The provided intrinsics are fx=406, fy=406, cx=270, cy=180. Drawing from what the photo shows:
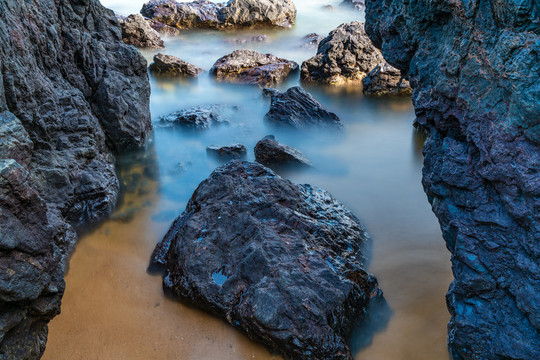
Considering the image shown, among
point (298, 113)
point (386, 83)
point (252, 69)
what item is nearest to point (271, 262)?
point (298, 113)

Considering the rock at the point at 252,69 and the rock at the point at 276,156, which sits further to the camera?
the rock at the point at 252,69

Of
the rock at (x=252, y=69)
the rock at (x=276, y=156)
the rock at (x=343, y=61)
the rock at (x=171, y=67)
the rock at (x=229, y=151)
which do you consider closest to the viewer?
the rock at (x=276, y=156)

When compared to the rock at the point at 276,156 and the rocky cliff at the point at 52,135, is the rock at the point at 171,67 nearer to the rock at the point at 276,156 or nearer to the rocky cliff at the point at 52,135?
the rocky cliff at the point at 52,135

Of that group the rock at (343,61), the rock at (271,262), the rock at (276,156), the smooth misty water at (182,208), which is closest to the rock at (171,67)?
the smooth misty water at (182,208)

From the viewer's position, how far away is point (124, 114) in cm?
651

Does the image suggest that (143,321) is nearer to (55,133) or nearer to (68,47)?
(55,133)

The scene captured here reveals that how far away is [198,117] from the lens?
8305 millimetres

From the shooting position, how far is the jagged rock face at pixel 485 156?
2.42 metres

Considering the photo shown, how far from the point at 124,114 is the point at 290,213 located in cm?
354

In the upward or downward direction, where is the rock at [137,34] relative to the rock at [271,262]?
downward

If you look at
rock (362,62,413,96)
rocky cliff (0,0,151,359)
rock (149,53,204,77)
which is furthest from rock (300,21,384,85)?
rocky cliff (0,0,151,359)

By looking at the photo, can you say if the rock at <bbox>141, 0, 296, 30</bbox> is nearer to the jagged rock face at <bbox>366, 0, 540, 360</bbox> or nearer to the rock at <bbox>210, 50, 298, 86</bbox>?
the rock at <bbox>210, 50, 298, 86</bbox>

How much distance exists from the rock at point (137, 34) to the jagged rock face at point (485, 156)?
11315mm

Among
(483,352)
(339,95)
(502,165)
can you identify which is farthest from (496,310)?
(339,95)
